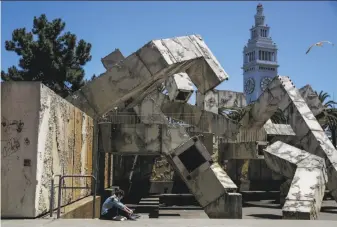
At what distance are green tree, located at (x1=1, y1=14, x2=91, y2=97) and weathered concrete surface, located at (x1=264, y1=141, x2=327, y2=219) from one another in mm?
16400

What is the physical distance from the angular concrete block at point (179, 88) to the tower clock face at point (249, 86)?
123 metres

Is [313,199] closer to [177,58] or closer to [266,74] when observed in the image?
[177,58]

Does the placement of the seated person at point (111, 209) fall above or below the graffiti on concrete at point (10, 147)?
below

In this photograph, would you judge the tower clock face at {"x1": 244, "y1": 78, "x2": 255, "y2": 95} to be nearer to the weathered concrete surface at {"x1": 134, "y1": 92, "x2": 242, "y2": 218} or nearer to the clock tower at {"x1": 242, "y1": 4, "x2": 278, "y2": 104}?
the clock tower at {"x1": 242, "y1": 4, "x2": 278, "y2": 104}

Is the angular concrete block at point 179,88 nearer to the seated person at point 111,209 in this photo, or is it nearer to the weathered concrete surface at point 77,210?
the weathered concrete surface at point 77,210

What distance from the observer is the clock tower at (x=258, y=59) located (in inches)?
5875

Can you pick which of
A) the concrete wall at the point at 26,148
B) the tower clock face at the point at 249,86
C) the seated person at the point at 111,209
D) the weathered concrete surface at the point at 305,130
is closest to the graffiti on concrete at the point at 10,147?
the concrete wall at the point at 26,148

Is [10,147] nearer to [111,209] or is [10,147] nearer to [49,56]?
[111,209]

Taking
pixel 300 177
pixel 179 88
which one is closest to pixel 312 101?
pixel 179 88

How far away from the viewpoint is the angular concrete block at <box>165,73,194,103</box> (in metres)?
28.0

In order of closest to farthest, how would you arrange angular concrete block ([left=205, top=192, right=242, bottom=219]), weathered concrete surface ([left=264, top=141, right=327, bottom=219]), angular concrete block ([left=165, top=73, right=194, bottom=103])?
weathered concrete surface ([left=264, top=141, right=327, bottom=219]), angular concrete block ([left=205, top=192, right=242, bottom=219]), angular concrete block ([left=165, top=73, right=194, bottom=103])

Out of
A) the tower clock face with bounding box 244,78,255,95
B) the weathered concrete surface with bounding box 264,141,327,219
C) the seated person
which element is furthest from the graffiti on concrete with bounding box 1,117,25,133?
the tower clock face with bounding box 244,78,255,95

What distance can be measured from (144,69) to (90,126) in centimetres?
284

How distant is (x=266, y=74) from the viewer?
151 meters
